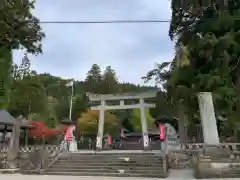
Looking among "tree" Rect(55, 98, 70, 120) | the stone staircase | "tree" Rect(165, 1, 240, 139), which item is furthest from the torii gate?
"tree" Rect(55, 98, 70, 120)

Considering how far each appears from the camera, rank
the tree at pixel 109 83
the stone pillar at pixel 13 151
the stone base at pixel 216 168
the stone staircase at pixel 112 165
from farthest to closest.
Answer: the tree at pixel 109 83
the stone pillar at pixel 13 151
the stone staircase at pixel 112 165
the stone base at pixel 216 168

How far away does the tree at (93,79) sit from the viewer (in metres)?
65.1

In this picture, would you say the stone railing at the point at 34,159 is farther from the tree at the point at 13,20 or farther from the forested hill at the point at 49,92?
the tree at the point at 13,20

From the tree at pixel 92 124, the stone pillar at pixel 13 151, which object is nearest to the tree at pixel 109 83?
the tree at pixel 92 124

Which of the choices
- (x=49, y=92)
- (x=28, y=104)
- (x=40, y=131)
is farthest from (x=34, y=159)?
(x=49, y=92)

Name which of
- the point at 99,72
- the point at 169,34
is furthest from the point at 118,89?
the point at 169,34

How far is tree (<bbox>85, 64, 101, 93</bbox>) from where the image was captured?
65.1 m

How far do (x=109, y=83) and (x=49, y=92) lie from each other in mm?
12162

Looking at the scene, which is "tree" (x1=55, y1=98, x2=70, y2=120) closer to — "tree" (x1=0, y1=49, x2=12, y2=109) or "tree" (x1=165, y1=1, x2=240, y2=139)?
"tree" (x1=165, y1=1, x2=240, y2=139)

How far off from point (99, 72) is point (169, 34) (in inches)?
2065

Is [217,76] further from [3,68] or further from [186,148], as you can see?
[3,68]

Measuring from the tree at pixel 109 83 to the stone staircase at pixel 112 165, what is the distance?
43.7 meters

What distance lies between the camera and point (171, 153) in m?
18.5

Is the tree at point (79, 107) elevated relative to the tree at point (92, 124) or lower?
elevated
